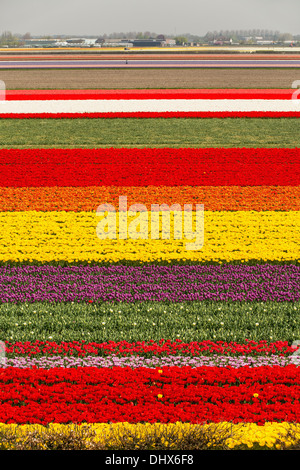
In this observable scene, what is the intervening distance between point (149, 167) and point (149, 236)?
6.39 meters

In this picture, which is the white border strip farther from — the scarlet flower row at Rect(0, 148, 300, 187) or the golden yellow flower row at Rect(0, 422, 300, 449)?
the golden yellow flower row at Rect(0, 422, 300, 449)

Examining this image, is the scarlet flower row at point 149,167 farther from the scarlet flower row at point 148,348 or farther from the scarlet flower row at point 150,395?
the scarlet flower row at point 150,395

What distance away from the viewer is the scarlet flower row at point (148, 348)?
7637 millimetres

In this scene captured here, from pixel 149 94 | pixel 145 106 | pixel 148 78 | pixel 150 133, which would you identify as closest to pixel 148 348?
pixel 150 133

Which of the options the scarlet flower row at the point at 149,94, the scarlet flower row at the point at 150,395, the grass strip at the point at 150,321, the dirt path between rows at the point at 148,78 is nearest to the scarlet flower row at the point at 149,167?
the grass strip at the point at 150,321

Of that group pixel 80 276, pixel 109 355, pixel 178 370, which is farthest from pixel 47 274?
pixel 178 370

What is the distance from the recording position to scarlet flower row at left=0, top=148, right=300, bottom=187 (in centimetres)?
1675

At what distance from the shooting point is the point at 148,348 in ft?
25.2

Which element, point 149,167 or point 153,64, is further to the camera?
point 153,64

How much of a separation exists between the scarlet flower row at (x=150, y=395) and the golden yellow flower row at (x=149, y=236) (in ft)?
13.8

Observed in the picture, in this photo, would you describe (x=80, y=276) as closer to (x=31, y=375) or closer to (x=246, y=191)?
(x=31, y=375)

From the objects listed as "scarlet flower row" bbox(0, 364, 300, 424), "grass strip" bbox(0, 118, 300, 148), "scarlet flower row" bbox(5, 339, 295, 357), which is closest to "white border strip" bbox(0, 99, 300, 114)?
"grass strip" bbox(0, 118, 300, 148)

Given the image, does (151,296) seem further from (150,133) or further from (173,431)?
(150,133)
